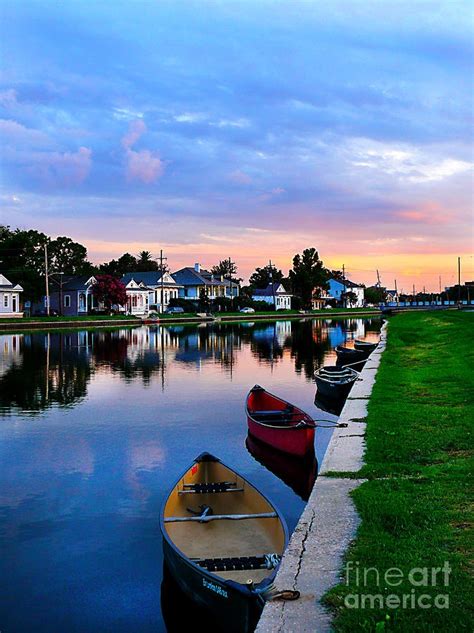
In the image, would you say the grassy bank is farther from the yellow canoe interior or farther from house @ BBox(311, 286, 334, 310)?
house @ BBox(311, 286, 334, 310)

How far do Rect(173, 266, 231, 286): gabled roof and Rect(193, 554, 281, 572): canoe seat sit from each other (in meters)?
129

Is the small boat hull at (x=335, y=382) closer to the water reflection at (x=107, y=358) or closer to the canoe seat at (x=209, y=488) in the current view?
the water reflection at (x=107, y=358)

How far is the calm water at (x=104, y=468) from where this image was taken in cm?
952

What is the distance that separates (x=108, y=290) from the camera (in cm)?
10494

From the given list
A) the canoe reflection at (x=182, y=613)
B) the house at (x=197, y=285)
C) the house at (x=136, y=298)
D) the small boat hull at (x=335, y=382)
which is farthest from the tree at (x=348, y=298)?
the canoe reflection at (x=182, y=613)

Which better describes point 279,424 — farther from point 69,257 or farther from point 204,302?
point 69,257

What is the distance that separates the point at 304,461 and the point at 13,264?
341 ft

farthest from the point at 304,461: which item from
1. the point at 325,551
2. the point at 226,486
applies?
the point at 325,551

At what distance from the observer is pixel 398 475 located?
409 inches

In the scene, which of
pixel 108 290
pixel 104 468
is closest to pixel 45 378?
pixel 104 468

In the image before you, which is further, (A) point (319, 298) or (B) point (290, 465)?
(A) point (319, 298)

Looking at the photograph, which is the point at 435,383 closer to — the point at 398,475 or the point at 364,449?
the point at 364,449

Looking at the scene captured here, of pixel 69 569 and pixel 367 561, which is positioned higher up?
pixel 367 561

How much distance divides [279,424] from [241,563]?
35.4 feet
